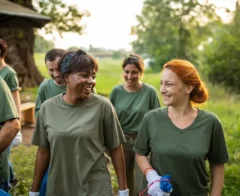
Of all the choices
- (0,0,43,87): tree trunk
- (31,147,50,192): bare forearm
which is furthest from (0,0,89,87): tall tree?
(31,147,50,192): bare forearm

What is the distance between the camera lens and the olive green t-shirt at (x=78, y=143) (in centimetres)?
247

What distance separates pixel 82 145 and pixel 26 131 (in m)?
7.67

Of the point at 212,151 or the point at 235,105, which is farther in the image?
the point at 235,105

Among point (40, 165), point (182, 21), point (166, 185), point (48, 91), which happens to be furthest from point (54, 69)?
point (182, 21)

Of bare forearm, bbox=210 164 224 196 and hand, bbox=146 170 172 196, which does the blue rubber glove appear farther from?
bare forearm, bbox=210 164 224 196

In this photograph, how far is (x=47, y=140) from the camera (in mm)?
2645

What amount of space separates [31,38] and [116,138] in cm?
1532

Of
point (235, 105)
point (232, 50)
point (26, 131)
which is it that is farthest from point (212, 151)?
point (232, 50)

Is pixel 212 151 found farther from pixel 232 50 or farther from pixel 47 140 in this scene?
pixel 232 50

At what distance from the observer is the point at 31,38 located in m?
17.2

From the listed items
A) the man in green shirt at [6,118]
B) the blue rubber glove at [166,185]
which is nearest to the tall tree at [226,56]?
the blue rubber glove at [166,185]

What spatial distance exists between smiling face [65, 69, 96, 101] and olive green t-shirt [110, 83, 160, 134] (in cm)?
212

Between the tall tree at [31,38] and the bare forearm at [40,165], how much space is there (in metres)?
13.7

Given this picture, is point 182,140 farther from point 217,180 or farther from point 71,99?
point 71,99
